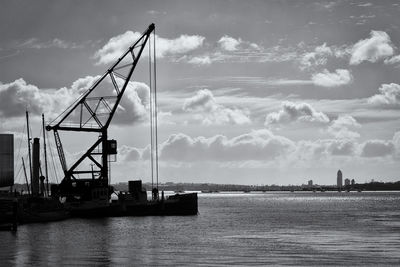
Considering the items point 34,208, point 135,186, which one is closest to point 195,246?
point 34,208

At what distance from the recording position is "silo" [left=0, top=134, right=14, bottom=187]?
82.1m

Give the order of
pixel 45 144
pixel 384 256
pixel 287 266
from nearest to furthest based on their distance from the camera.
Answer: pixel 287 266 < pixel 384 256 < pixel 45 144

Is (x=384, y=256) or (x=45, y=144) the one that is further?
(x=45, y=144)

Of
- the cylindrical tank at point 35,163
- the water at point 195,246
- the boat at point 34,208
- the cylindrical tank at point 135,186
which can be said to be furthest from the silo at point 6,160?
the cylindrical tank at point 135,186

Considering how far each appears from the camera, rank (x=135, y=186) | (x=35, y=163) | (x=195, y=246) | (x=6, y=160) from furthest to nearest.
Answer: (x=135, y=186), (x=35, y=163), (x=6, y=160), (x=195, y=246)

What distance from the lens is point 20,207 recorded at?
259 feet

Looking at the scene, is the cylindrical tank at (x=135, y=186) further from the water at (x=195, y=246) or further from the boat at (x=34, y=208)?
the water at (x=195, y=246)

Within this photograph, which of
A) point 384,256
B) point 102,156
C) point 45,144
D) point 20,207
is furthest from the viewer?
point 45,144

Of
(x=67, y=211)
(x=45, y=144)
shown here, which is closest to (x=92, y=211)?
(x=67, y=211)

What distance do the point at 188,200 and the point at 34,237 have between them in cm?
4243

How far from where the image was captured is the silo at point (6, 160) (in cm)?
8212

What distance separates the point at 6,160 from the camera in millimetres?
82375

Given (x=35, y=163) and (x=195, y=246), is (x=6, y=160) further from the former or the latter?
(x=195, y=246)

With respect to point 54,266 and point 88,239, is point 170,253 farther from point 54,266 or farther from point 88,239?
point 88,239
